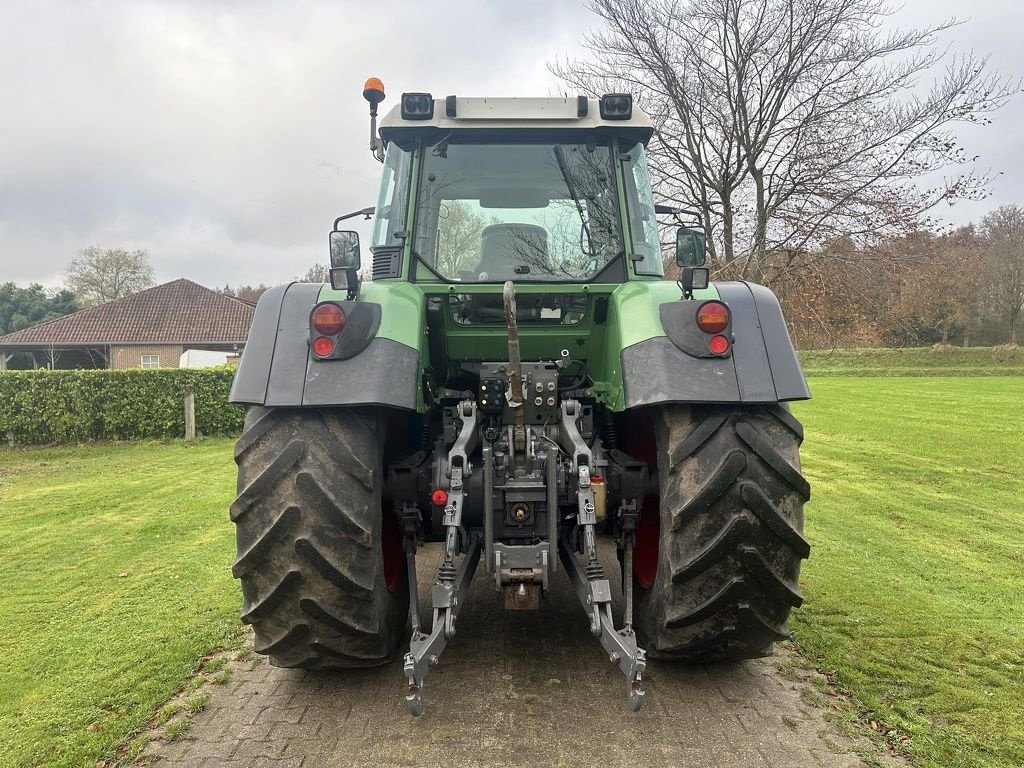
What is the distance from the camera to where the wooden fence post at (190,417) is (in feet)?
43.1

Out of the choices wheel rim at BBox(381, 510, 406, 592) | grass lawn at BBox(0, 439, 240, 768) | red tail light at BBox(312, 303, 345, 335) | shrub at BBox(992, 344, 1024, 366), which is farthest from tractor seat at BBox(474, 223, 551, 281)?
shrub at BBox(992, 344, 1024, 366)

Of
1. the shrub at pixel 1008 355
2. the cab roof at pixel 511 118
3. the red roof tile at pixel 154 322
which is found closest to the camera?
the cab roof at pixel 511 118

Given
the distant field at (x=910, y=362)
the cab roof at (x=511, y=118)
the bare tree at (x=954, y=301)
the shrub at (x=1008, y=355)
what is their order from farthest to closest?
the bare tree at (x=954, y=301)
the shrub at (x=1008, y=355)
the distant field at (x=910, y=362)
the cab roof at (x=511, y=118)

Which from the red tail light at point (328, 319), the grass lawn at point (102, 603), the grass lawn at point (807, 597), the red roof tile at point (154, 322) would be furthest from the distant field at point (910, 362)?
the red tail light at point (328, 319)

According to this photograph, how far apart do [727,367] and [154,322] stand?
119ft

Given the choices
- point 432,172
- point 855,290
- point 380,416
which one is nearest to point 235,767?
point 380,416

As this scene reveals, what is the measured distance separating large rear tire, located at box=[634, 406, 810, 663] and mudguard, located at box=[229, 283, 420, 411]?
45.3 inches

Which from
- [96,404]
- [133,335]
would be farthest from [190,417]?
[133,335]

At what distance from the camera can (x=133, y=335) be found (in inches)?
1288

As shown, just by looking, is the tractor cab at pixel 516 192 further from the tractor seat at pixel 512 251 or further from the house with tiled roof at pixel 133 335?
the house with tiled roof at pixel 133 335

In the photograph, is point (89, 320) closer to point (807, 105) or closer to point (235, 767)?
point (807, 105)

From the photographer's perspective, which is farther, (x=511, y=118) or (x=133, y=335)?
(x=133, y=335)

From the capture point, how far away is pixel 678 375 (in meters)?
2.78

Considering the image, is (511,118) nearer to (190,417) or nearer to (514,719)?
(514,719)
